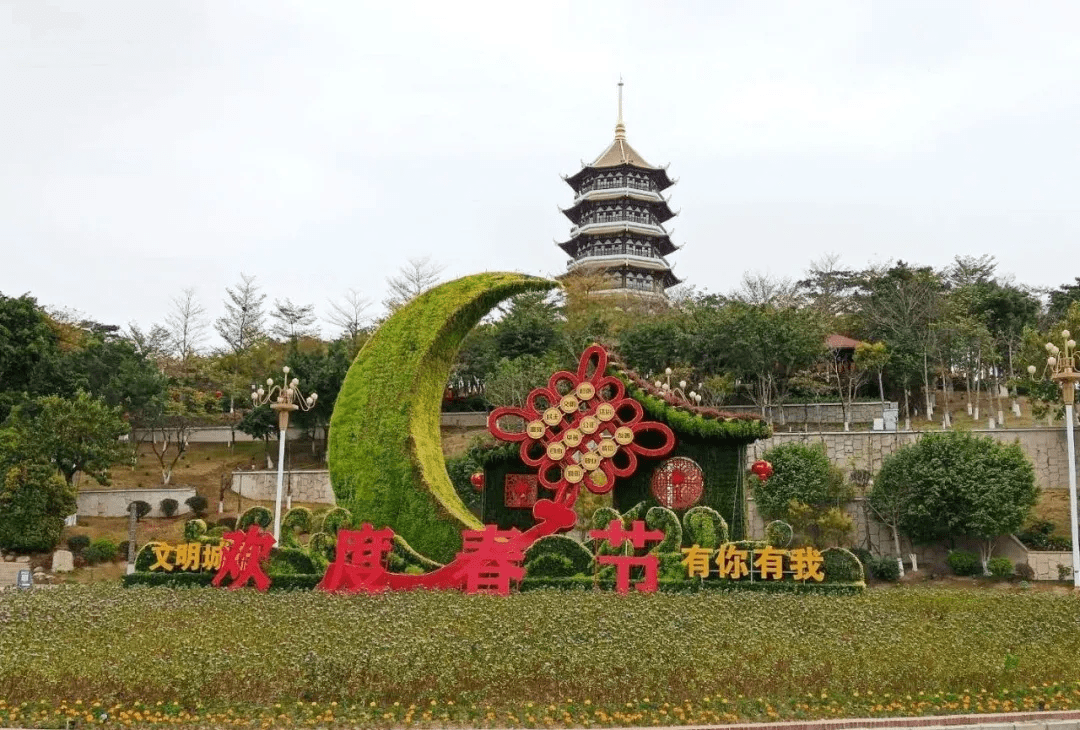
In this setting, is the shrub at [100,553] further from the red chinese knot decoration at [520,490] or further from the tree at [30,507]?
the red chinese knot decoration at [520,490]

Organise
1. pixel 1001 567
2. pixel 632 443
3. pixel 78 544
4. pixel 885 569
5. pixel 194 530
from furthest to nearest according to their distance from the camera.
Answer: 1. pixel 78 544
2. pixel 885 569
3. pixel 1001 567
4. pixel 194 530
5. pixel 632 443

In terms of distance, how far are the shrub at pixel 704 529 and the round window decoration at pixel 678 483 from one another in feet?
2.79

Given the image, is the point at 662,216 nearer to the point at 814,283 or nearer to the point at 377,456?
the point at 814,283

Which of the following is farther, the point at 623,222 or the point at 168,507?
the point at 623,222

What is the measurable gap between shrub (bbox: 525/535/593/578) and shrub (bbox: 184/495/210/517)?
16.1 meters

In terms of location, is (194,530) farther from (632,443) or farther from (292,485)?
(292,485)

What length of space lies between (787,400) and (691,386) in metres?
3.42

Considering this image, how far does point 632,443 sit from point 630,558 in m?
1.92

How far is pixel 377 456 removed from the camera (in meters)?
13.2

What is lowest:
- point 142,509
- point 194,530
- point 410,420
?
point 194,530

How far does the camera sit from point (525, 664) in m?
7.22

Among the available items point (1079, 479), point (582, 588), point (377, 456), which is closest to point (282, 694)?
point (582, 588)

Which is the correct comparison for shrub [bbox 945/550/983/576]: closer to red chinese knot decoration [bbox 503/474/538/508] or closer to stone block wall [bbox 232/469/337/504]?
red chinese knot decoration [bbox 503/474/538/508]

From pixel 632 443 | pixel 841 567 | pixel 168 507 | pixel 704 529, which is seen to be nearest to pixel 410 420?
pixel 632 443
